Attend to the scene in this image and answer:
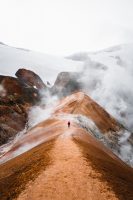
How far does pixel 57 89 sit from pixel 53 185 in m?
88.3

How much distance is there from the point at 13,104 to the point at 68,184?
5650 centimetres

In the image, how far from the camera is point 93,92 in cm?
11044

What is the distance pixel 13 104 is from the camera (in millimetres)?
72312

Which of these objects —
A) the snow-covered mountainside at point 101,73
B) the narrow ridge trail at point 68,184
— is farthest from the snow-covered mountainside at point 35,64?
the narrow ridge trail at point 68,184

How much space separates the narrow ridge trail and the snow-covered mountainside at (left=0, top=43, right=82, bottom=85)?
11792 cm

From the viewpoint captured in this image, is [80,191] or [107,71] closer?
[80,191]

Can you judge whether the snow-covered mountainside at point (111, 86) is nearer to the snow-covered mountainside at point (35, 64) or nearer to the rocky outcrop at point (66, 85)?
the rocky outcrop at point (66, 85)

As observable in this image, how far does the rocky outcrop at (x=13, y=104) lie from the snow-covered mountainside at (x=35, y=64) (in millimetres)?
54050

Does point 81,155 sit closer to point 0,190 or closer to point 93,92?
point 0,190

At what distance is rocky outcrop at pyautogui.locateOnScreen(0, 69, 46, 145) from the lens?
62.2 meters

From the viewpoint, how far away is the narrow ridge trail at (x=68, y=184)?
53.0ft

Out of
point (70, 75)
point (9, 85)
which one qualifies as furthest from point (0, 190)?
point (70, 75)

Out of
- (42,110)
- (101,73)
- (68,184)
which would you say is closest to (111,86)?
(101,73)

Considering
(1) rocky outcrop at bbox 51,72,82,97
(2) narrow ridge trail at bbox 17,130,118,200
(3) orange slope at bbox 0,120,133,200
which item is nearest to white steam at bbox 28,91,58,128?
(1) rocky outcrop at bbox 51,72,82,97
